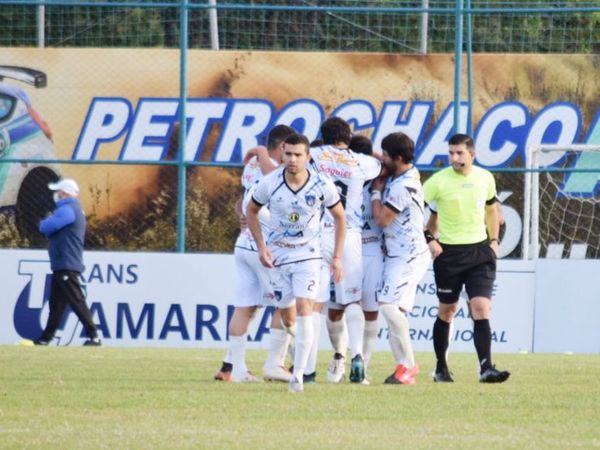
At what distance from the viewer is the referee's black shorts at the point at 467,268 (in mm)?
13602

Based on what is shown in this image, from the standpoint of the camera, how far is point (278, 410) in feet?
36.0

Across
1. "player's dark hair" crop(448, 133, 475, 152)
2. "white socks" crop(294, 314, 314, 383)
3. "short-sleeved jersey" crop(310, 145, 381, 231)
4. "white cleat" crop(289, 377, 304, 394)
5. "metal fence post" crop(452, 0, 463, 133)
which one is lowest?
"white cleat" crop(289, 377, 304, 394)

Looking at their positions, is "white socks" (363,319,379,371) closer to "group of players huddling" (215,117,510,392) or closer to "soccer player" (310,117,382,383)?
"group of players huddling" (215,117,510,392)

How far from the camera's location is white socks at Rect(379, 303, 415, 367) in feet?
43.8

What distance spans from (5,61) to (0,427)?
20.1 meters

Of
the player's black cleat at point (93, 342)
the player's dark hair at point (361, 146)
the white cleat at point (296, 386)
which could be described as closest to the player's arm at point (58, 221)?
the player's black cleat at point (93, 342)

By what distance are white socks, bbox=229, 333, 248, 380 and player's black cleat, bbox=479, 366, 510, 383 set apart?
1.91 meters

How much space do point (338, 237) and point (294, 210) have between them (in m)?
0.39

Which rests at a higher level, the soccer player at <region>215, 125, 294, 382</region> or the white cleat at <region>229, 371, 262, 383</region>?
the soccer player at <region>215, 125, 294, 382</region>

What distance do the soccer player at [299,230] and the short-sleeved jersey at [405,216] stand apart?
3.10ft

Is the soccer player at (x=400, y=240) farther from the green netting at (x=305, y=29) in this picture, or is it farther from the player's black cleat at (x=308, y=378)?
the green netting at (x=305, y=29)

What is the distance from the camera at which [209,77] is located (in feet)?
97.6

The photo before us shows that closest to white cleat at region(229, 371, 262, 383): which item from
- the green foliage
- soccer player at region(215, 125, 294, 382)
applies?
soccer player at region(215, 125, 294, 382)

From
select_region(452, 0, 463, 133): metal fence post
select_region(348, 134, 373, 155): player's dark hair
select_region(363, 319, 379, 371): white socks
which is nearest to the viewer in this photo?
select_region(348, 134, 373, 155): player's dark hair
